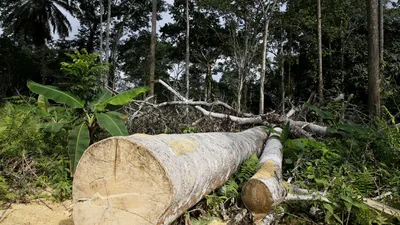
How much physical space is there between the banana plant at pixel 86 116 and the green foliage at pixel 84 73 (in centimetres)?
13

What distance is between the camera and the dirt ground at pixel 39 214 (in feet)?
10.4

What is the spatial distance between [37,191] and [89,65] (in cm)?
192

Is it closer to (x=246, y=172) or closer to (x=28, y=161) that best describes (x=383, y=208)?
(x=246, y=172)

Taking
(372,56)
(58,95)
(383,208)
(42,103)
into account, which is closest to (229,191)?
(383,208)

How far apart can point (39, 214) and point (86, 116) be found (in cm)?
167

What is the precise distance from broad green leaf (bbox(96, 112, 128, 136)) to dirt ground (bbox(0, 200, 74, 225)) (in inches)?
41.3

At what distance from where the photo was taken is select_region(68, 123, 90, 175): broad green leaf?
12.8 ft

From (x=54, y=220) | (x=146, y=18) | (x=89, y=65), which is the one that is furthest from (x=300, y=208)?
(x=146, y=18)

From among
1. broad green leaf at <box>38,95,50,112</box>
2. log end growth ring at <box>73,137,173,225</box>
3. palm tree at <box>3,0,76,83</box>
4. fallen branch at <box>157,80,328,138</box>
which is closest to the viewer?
log end growth ring at <box>73,137,173,225</box>

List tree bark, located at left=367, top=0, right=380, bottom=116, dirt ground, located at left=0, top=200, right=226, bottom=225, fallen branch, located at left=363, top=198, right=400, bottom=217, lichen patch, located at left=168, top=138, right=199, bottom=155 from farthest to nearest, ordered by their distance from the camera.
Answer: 1. tree bark, located at left=367, top=0, right=380, bottom=116
2. dirt ground, located at left=0, top=200, right=226, bottom=225
3. fallen branch, located at left=363, top=198, right=400, bottom=217
4. lichen patch, located at left=168, top=138, right=199, bottom=155

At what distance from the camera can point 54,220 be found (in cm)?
326

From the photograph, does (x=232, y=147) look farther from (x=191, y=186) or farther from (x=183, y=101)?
(x=183, y=101)

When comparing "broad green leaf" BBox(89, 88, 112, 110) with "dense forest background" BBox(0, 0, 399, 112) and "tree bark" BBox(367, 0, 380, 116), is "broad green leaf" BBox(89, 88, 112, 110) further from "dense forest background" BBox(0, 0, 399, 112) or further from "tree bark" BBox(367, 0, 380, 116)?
"dense forest background" BBox(0, 0, 399, 112)

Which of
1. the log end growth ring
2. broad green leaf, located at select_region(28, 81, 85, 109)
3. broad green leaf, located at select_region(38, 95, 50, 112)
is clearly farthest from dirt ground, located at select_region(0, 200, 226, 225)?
broad green leaf, located at select_region(38, 95, 50, 112)
